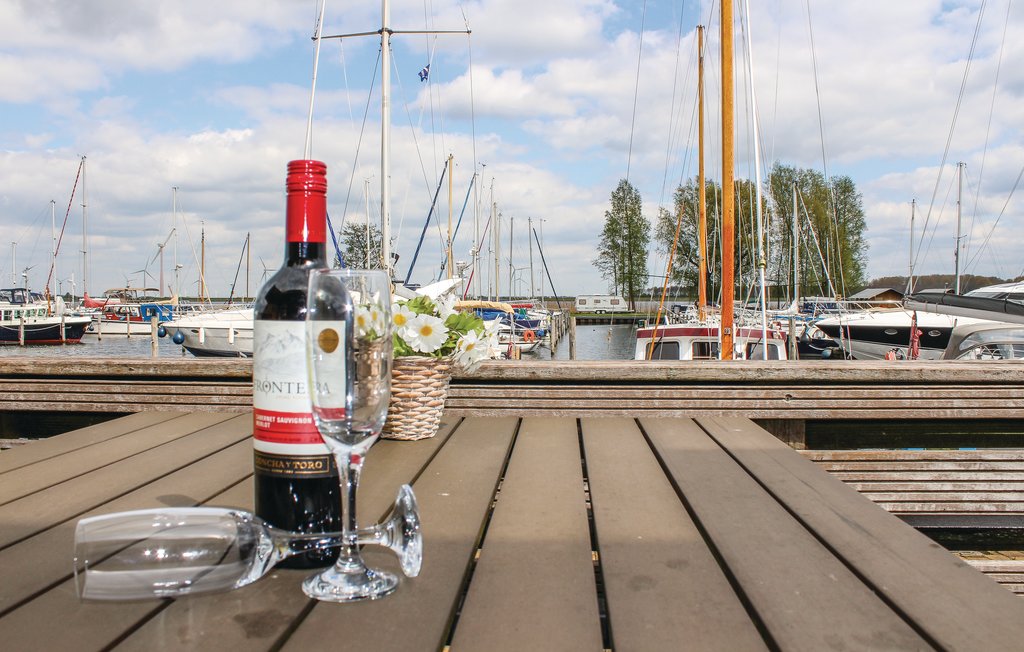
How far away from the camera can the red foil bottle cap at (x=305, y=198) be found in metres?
1.19

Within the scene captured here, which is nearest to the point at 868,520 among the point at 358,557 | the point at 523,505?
the point at 523,505

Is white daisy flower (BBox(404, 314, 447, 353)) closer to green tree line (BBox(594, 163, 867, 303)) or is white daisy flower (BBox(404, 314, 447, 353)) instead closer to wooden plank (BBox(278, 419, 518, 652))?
wooden plank (BBox(278, 419, 518, 652))

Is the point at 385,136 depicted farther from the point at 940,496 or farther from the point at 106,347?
the point at 106,347

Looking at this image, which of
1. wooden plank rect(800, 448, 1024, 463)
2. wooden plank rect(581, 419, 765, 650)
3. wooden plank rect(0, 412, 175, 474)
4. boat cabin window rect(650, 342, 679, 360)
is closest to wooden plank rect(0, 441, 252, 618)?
wooden plank rect(0, 412, 175, 474)

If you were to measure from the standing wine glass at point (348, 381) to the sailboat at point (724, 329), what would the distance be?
5459mm

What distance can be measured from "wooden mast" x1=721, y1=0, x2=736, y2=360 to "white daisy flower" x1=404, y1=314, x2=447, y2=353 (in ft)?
25.8

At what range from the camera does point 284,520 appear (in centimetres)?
117

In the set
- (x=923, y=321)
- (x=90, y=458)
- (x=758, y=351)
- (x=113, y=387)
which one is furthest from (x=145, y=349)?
(x=90, y=458)

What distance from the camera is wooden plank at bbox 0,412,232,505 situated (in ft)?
5.63

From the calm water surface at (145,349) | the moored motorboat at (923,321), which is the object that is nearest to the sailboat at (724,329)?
the moored motorboat at (923,321)

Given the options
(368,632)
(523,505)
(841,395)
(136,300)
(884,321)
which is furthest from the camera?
(136,300)

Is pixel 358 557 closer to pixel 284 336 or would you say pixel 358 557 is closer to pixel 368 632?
pixel 368 632

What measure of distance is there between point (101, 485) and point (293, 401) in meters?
0.84

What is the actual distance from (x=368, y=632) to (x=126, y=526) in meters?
0.39
